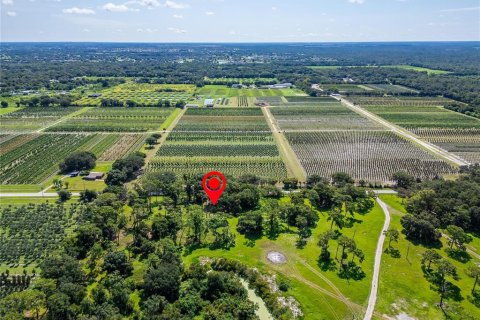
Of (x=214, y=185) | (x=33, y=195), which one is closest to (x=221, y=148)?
(x=214, y=185)

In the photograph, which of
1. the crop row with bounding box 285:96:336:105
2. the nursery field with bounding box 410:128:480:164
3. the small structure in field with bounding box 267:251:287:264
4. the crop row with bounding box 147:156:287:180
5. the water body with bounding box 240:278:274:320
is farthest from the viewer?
the crop row with bounding box 285:96:336:105

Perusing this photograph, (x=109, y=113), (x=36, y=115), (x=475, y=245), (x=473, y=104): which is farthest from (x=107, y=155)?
(x=473, y=104)

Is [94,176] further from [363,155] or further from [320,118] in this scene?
[320,118]

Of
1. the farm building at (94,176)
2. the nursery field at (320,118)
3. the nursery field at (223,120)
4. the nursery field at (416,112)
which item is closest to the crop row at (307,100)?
the nursery field at (320,118)

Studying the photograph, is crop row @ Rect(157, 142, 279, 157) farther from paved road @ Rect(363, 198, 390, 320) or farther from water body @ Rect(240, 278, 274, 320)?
water body @ Rect(240, 278, 274, 320)

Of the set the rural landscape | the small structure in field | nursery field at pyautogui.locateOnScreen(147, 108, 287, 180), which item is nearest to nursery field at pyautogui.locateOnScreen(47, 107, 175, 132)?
the rural landscape
